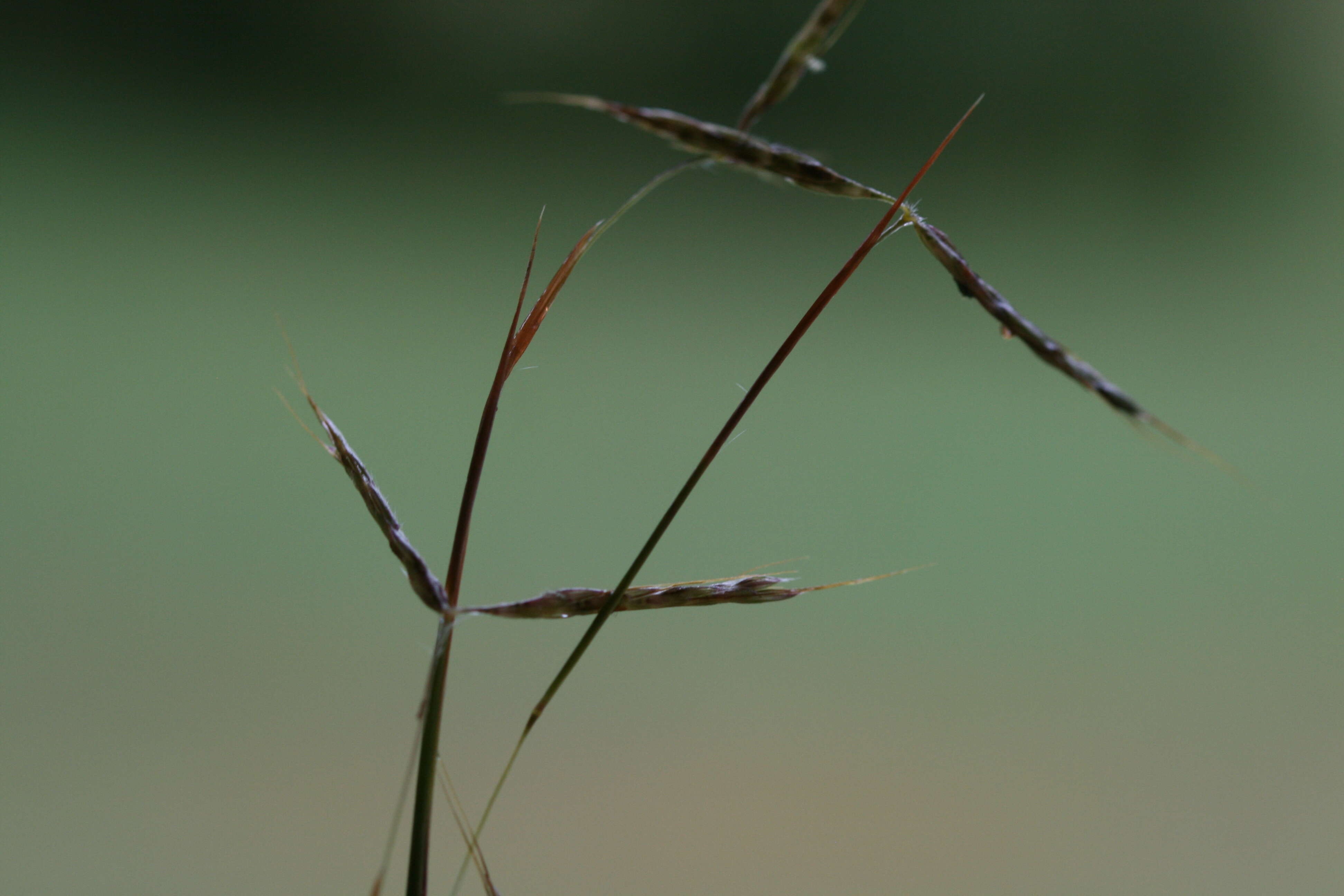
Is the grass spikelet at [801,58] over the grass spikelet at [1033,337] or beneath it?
over

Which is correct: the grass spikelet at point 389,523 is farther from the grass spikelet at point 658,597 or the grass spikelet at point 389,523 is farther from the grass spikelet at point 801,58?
the grass spikelet at point 801,58

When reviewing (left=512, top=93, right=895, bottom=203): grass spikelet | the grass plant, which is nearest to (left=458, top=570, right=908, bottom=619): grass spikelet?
the grass plant

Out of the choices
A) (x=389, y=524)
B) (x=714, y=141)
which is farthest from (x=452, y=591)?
(x=714, y=141)

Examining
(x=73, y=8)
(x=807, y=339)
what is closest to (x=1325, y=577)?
(x=807, y=339)

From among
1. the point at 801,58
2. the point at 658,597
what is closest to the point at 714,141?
the point at 801,58

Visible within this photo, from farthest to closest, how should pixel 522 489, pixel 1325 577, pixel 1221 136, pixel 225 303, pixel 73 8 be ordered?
1. pixel 1221 136
2. pixel 73 8
3. pixel 225 303
4. pixel 522 489
5. pixel 1325 577

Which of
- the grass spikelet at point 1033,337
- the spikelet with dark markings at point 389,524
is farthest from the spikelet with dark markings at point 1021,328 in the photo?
the spikelet with dark markings at point 389,524

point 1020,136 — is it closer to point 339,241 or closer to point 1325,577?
point 1325,577

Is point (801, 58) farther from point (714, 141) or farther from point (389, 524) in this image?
point (389, 524)
